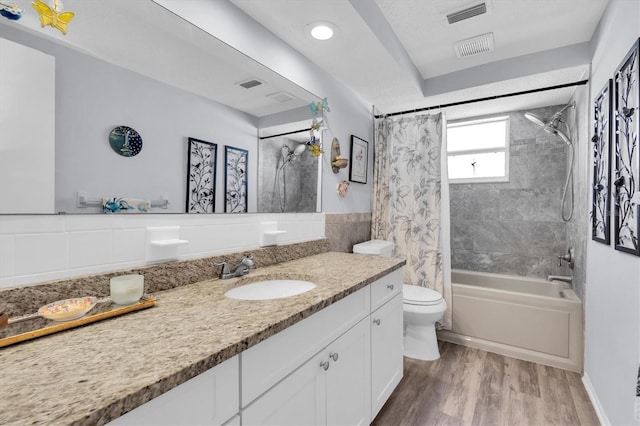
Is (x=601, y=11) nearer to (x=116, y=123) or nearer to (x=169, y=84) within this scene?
(x=169, y=84)

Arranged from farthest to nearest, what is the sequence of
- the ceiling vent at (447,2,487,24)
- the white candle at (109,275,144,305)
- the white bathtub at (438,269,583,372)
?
the white bathtub at (438,269,583,372)
the ceiling vent at (447,2,487,24)
the white candle at (109,275,144,305)

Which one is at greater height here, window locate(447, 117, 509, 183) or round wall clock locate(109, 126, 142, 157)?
window locate(447, 117, 509, 183)

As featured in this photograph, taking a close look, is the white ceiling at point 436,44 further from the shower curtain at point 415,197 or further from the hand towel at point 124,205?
the hand towel at point 124,205

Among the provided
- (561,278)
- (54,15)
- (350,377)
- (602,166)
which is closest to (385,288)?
(350,377)

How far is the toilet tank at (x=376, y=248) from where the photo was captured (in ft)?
7.79

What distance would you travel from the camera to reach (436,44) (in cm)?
212

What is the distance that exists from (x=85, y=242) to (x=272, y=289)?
735mm

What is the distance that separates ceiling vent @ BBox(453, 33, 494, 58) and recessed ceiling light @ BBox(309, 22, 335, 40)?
104 centimetres

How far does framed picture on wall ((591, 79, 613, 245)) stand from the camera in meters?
1.50

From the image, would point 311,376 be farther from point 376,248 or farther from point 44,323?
point 376,248

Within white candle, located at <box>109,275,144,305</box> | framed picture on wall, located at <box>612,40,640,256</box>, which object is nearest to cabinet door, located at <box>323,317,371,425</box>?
white candle, located at <box>109,275,144,305</box>

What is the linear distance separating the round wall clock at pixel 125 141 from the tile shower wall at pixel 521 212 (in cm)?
313

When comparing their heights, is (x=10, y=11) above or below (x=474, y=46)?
below

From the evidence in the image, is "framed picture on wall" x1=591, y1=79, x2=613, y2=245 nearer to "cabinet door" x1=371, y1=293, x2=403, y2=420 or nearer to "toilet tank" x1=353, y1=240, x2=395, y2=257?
"cabinet door" x1=371, y1=293, x2=403, y2=420
